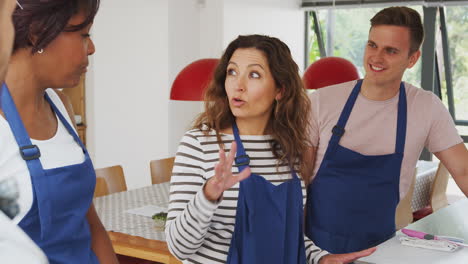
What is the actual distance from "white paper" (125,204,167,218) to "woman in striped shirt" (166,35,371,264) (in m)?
1.59

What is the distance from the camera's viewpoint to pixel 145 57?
21.5 ft

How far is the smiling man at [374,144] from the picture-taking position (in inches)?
99.3

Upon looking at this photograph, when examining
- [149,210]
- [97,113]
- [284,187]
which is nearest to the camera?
[284,187]

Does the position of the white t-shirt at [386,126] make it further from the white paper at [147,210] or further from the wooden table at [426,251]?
the white paper at [147,210]

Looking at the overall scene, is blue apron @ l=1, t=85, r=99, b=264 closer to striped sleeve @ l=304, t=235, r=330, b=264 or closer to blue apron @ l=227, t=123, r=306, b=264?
blue apron @ l=227, t=123, r=306, b=264

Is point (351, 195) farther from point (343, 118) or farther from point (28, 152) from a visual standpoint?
point (28, 152)

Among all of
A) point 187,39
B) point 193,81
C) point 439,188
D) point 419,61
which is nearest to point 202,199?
point 193,81

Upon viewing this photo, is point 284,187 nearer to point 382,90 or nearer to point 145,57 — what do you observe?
point 382,90

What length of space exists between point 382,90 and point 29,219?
1.71 meters

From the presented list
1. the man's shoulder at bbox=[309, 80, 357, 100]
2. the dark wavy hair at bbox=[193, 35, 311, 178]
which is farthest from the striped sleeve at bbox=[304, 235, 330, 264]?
the man's shoulder at bbox=[309, 80, 357, 100]

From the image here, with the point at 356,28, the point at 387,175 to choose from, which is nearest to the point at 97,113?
the point at 356,28

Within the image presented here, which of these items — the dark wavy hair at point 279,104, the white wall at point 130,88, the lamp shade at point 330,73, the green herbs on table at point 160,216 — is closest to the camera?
the dark wavy hair at point 279,104

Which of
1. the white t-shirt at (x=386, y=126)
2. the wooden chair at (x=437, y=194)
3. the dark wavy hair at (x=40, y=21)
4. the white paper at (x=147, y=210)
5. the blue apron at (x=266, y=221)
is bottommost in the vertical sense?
the wooden chair at (x=437, y=194)

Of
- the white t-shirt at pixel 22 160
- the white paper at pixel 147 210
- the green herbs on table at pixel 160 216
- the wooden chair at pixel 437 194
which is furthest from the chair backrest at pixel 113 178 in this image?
the white t-shirt at pixel 22 160
